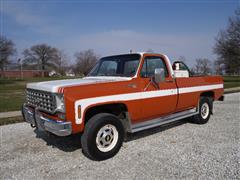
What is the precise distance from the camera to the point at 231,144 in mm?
5008

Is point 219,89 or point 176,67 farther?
point 219,89

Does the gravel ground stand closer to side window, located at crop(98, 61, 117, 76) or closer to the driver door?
the driver door

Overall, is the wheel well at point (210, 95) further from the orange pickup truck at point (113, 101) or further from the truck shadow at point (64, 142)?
the truck shadow at point (64, 142)

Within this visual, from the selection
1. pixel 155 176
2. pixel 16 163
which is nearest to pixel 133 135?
pixel 155 176

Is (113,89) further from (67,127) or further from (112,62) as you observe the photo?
(112,62)

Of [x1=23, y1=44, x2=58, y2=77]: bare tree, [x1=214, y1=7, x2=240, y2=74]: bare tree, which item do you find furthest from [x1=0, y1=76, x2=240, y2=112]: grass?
[x1=23, y1=44, x2=58, y2=77]: bare tree

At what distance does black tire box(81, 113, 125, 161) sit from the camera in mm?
4035

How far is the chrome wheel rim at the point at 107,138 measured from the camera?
4.27 m

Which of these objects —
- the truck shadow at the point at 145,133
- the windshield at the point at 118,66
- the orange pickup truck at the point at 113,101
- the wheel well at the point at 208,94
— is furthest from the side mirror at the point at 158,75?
the wheel well at the point at 208,94

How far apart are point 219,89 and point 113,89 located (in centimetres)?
482

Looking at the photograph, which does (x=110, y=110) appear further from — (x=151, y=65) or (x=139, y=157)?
(x=151, y=65)

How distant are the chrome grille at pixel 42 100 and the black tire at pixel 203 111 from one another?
4644 millimetres

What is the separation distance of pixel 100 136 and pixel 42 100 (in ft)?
4.51

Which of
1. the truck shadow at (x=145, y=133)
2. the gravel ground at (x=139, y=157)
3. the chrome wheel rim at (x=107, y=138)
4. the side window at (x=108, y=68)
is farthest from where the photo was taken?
the truck shadow at (x=145, y=133)
